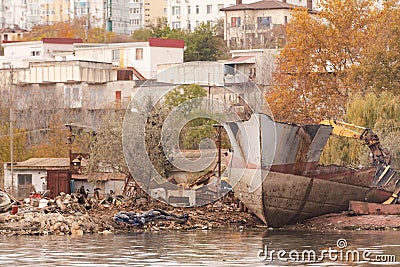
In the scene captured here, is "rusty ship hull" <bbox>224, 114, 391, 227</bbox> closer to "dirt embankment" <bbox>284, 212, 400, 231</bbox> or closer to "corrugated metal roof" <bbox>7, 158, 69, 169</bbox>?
"dirt embankment" <bbox>284, 212, 400, 231</bbox>

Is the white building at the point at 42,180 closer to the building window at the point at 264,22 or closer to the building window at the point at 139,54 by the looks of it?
the building window at the point at 139,54

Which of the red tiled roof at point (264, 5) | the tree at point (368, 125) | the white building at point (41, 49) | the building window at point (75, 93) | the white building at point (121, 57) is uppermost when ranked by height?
the red tiled roof at point (264, 5)

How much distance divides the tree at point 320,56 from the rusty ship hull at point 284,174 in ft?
76.6

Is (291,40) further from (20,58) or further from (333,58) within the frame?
(20,58)

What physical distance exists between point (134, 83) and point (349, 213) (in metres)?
46.1

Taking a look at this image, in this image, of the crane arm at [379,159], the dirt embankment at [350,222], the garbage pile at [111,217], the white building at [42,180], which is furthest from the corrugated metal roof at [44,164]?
the dirt embankment at [350,222]

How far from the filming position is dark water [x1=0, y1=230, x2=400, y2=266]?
102 ft

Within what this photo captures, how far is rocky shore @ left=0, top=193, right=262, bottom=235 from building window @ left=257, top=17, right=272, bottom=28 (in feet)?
241

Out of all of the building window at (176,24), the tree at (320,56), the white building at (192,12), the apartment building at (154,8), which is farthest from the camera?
the apartment building at (154,8)

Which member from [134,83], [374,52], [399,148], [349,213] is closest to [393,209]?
[349,213]

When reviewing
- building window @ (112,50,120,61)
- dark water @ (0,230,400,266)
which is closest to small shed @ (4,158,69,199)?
dark water @ (0,230,400,266)

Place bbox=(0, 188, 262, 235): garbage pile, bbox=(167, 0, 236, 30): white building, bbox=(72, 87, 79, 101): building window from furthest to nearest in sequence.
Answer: bbox=(167, 0, 236, 30): white building → bbox=(72, 87, 79, 101): building window → bbox=(0, 188, 262, 235): garbage pile

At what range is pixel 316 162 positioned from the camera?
143ft

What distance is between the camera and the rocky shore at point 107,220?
4006cm
